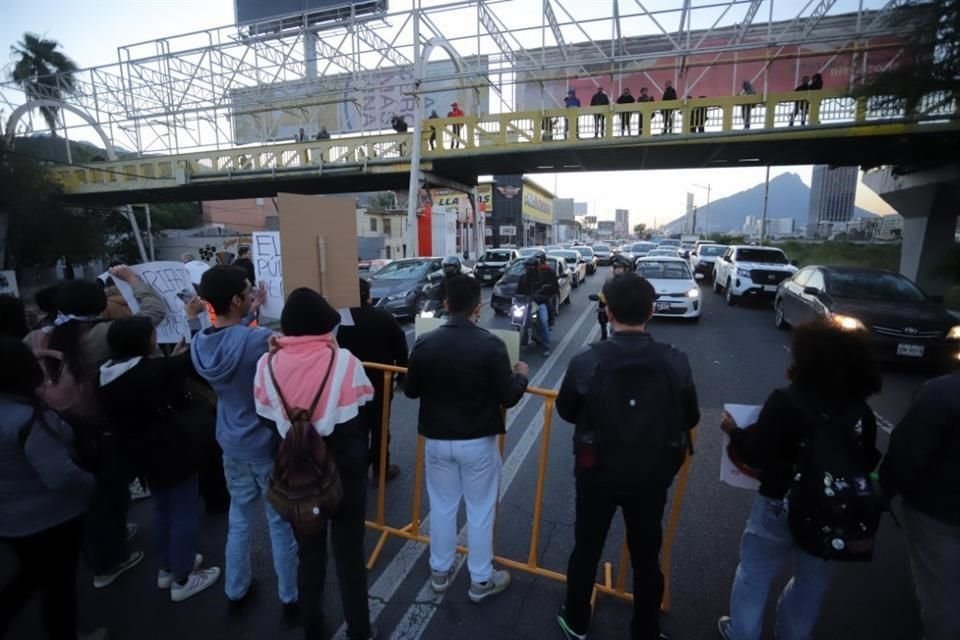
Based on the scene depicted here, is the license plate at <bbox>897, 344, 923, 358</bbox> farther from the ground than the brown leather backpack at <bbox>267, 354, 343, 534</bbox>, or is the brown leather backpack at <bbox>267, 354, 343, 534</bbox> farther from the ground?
the brown leather backpack at <bbox>267, 354, 343, 534</bbox>

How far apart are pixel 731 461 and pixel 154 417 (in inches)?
122

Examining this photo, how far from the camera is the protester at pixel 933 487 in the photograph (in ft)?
6.22

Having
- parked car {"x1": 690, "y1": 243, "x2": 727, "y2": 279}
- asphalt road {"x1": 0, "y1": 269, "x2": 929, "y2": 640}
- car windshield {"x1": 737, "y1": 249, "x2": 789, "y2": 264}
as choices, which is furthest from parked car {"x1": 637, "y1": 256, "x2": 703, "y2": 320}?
parked car {"x1": 690, "y1": 243, "x2": 727, "y2": 279}

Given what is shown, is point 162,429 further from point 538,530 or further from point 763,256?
point 763,256

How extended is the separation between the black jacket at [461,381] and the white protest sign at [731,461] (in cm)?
103

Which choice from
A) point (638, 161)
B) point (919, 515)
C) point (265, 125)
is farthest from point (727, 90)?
point (919, 515)

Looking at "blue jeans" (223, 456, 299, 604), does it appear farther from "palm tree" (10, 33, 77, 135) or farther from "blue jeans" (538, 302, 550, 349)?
"palm tree" (10, 33, 77, 135)

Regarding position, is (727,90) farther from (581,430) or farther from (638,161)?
(581,430)

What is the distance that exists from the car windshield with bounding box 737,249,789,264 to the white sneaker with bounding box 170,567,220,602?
1662 centimetres

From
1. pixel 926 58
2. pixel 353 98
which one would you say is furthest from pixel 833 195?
pixel 926 58

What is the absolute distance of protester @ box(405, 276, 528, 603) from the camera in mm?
2496

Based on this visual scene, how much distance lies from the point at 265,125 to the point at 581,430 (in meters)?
28.6

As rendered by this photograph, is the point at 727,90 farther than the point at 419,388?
Yes

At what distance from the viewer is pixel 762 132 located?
14.2 meters
